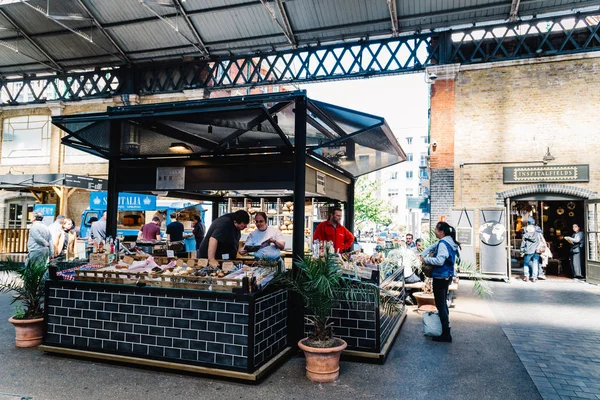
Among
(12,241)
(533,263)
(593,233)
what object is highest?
(593,233)

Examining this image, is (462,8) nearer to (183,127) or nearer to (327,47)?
(327,47)

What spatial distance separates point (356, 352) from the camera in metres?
5.26

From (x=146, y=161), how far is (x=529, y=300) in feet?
28.9

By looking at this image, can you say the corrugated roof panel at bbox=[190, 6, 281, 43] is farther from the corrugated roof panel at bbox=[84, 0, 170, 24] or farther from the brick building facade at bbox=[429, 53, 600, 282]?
the brick building facade at bbox=[429, 53, 600, 282]

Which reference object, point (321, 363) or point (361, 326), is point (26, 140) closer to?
point (361, 326)

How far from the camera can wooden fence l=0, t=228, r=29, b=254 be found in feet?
50.6

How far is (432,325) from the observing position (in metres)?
6.21

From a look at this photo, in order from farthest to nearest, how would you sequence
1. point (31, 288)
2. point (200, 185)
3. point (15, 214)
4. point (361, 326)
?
point (15, 214)
point (200, 185)
point (31, 288)
point (361, 326)

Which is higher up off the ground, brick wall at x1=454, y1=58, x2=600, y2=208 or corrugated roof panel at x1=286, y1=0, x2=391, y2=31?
corrugated roof panel at x1=286, y1=0, x2=391, y2=31

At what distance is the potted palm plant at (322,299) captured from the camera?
456 cm

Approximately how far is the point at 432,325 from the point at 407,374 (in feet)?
5.14

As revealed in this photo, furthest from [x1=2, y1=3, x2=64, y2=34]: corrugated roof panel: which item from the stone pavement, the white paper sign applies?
the stone pavement

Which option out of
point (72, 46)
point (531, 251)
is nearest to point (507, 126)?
point (531, 251)

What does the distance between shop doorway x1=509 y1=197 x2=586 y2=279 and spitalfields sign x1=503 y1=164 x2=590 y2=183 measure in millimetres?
3293
